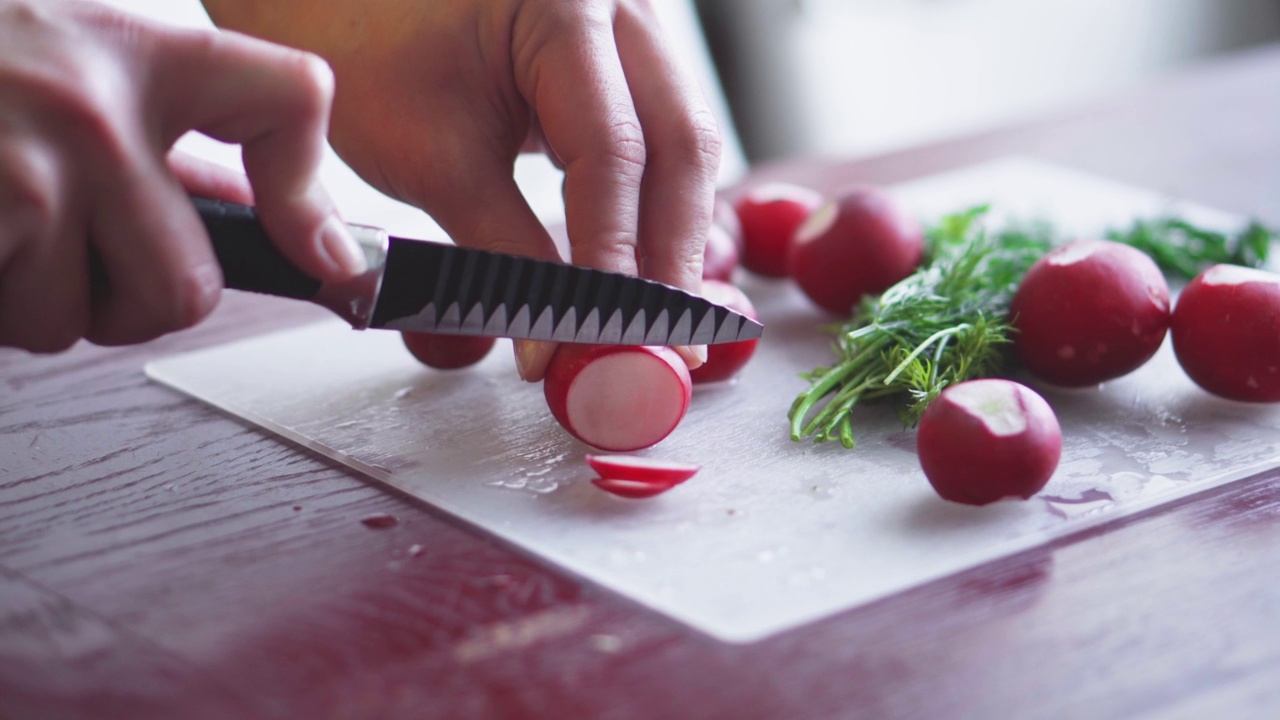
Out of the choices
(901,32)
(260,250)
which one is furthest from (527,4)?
(901,32)

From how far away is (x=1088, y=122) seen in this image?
10.2 ft

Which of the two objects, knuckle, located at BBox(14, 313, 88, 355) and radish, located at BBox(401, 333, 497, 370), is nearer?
knuckle, located at BBox(14, 313, 88, 355)

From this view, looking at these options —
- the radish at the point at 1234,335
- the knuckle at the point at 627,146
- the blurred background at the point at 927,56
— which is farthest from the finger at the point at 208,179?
the blurred background at the point at 927,56

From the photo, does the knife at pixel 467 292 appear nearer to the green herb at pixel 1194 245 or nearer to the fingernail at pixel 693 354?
the fingernail at pixel 693 354

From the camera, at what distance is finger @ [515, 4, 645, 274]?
1.48 meters

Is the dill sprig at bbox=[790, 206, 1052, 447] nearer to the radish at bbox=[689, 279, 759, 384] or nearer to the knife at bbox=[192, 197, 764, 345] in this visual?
the radish at bbox=[689, 279, 759, 384]

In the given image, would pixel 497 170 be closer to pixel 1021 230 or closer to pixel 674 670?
pixel 674 670

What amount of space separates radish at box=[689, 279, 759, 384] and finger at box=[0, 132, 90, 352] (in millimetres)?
743

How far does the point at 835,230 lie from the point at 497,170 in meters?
0.64

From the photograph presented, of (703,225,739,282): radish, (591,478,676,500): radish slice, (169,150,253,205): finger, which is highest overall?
(169,150,253,205): finger

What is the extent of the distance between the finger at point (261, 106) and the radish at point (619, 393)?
37 centimetres

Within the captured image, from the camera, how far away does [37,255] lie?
1129mm

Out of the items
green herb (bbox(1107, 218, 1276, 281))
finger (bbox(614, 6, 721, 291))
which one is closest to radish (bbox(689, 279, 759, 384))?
finger (bbox(614, 6, 721, 291))

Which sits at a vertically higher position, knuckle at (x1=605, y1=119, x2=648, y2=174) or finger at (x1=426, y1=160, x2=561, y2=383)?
knuckle at (x1=605, y1=119, x2=648, y2=174)
